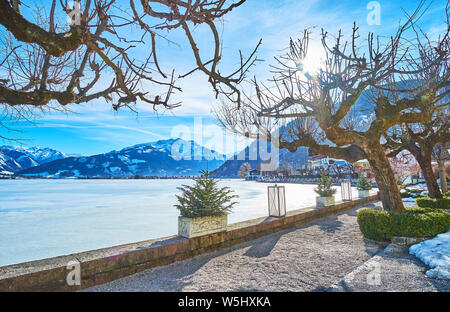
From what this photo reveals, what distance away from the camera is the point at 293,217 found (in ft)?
22.8

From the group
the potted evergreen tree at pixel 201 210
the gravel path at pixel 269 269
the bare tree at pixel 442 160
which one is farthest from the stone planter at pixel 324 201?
the bare tree at pixel 442 160

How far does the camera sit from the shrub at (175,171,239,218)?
15.1 ft

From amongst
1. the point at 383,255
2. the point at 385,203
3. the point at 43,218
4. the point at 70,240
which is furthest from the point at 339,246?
the point at 43,218

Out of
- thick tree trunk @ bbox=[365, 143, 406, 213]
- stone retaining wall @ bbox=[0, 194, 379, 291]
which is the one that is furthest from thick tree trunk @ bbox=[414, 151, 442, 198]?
stone retaining wall @ bbox=[0, 194, 379, 291]

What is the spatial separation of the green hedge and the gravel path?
0.35 metres

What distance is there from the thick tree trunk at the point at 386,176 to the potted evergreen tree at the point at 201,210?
12.3 feet

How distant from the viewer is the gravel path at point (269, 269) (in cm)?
309

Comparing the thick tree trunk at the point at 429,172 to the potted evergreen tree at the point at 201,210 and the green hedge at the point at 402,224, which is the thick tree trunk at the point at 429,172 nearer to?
the green hedge at the point at 402,224

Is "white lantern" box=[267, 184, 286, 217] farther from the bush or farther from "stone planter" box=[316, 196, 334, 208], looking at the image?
the bush

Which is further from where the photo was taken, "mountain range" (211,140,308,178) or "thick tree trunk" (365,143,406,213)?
"mountain range" (211,140,308,178)

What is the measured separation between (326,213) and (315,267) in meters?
5.53

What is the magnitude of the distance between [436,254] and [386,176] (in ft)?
7.11

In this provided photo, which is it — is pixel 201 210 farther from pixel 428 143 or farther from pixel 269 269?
pixel 428 143
